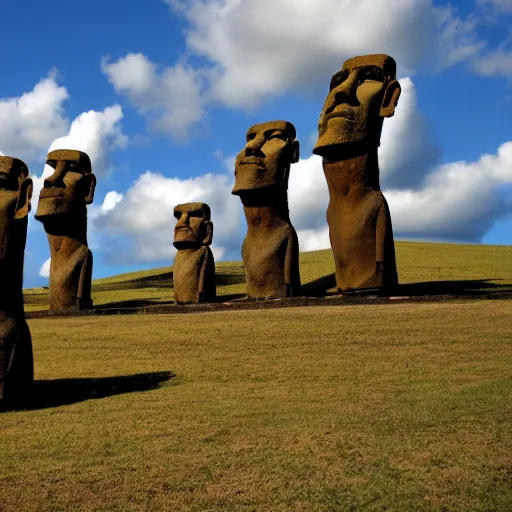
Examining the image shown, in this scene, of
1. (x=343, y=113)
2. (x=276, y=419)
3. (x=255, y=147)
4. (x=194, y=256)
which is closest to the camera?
(x=276, y=419)

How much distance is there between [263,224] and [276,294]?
1923 mm

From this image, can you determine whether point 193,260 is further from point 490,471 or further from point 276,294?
point 490,471

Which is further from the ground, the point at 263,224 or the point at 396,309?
the point at 263,224

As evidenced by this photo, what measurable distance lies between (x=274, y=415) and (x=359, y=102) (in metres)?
11.2

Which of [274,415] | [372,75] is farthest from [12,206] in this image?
[372,75]

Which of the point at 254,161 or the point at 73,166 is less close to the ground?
the point at 73,166

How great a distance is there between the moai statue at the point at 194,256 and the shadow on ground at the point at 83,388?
10015 millimetres

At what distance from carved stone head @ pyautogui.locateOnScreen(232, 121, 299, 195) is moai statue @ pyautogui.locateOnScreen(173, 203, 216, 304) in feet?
8.14

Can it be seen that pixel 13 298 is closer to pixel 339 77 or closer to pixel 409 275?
pixel 339 77

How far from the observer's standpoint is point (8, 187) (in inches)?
390

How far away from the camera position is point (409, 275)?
29734mm

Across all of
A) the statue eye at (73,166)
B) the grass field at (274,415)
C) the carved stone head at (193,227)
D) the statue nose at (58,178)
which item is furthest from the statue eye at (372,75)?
the statue nose at (58,178)

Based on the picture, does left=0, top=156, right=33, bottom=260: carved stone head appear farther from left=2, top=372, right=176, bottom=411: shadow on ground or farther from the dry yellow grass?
the dry yellow grass

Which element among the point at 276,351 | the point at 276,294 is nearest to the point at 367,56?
the point at 276,294
